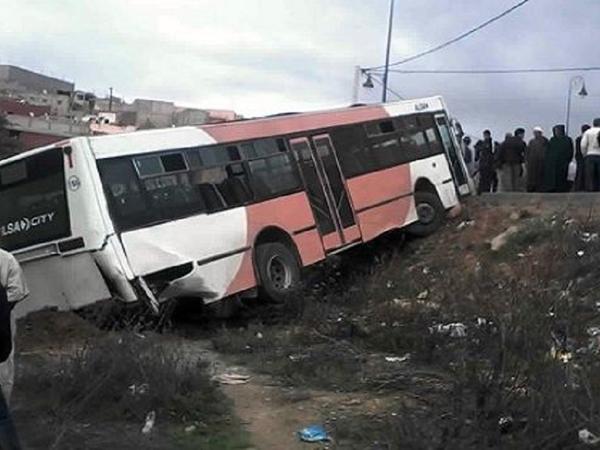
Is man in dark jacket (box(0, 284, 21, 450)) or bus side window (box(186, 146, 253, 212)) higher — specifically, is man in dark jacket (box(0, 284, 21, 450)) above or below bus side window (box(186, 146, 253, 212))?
below

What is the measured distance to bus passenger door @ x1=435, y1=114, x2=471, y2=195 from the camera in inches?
706

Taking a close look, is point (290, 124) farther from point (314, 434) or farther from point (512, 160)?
point (314, 434)

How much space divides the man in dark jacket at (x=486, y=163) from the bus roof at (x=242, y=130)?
113 inches

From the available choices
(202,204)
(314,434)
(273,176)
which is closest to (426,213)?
(273,176)

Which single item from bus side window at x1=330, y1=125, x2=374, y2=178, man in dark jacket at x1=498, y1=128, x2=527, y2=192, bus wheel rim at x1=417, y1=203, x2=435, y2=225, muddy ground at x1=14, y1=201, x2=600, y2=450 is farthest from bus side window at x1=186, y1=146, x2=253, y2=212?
man in dark jacket at x1=498, y1=128, x2=527, y2=192

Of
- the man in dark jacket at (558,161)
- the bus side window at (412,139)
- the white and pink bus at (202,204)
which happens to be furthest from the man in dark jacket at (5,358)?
the man in dark jacket at (558,161)

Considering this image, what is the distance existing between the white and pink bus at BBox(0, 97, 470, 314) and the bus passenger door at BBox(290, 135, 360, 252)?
2 centimetres

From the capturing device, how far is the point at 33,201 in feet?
38.7

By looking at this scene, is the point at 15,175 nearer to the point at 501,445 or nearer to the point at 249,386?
the point at 249,386

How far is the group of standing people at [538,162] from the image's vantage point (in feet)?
57.5

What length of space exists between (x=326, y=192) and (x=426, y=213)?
3020 millimetres

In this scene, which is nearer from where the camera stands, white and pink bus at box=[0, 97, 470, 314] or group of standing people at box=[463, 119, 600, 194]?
white and pink bus at box=[0, 97, 470, 314]

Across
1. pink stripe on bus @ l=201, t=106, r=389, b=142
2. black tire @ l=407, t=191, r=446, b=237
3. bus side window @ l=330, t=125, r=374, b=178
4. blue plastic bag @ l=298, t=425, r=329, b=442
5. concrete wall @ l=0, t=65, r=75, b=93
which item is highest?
concrete wall @ l=0, t=65, r=75, b=93

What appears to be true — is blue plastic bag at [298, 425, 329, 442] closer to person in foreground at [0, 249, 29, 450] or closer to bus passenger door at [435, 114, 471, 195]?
person in foreground at [0, 249, 29, 450]
